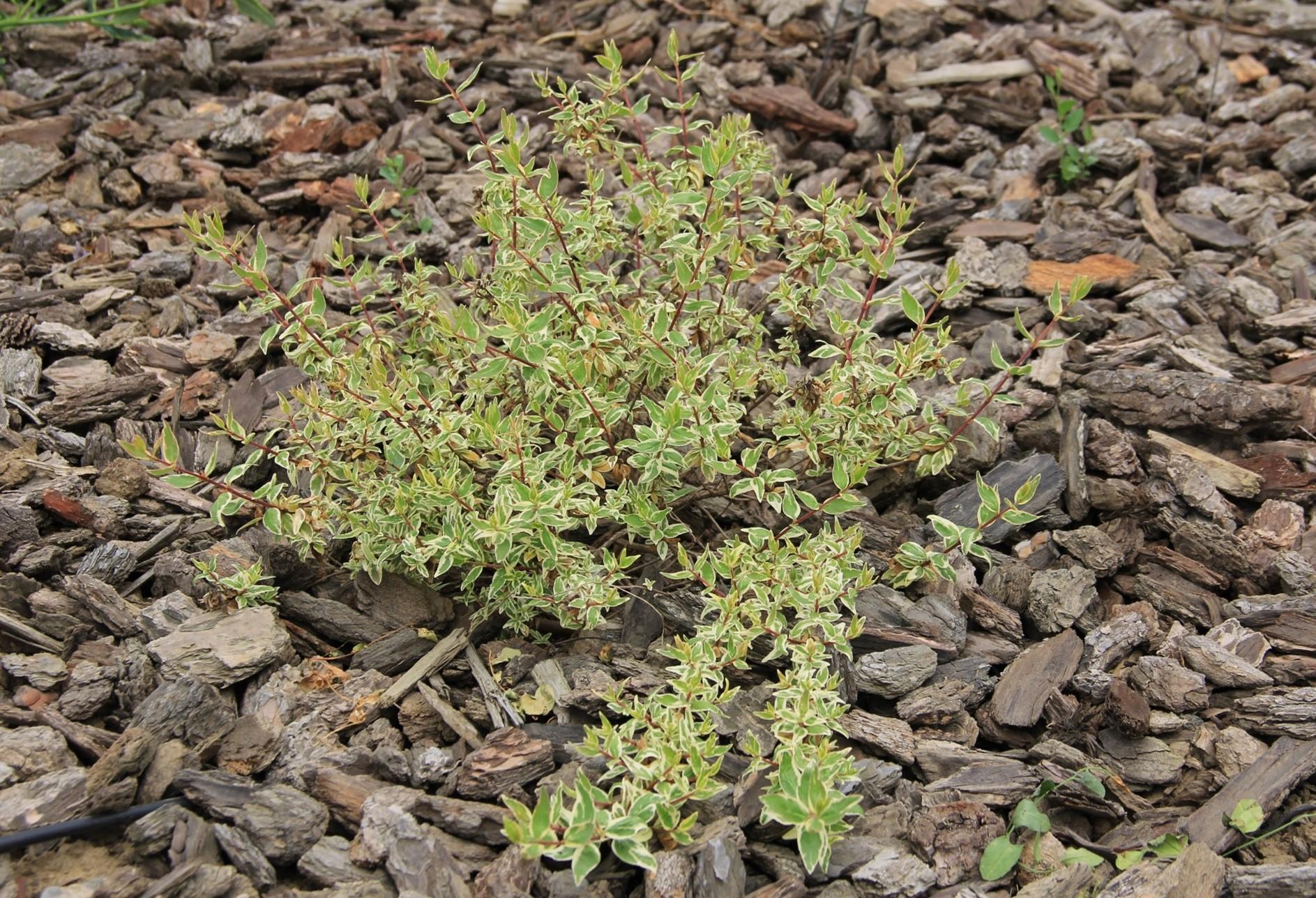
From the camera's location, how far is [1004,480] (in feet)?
11.7

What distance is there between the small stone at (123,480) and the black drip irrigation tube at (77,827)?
4.20ft

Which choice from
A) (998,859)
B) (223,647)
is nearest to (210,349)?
(223,647)

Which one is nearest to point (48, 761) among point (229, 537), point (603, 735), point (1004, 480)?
point (229, 537)

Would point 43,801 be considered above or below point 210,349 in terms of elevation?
below

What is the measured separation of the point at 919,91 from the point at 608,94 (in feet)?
8.91

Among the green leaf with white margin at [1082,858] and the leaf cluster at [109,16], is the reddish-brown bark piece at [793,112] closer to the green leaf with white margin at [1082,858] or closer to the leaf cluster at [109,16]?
the leaf cluster at [109,16]

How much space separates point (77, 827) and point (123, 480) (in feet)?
4.54

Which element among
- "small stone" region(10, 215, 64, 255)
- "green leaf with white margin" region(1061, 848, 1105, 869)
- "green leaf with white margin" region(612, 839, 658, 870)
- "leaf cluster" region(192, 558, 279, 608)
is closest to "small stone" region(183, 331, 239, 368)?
"small stone" region(10, 215, 64, 255)

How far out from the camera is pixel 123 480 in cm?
354

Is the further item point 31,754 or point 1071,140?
point 1071,140

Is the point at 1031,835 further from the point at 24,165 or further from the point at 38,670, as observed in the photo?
the point at 24,165

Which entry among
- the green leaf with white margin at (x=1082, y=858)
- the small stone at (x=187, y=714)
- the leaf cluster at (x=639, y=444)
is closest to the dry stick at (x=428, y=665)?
the leaf cluster at (x=639, y=444)

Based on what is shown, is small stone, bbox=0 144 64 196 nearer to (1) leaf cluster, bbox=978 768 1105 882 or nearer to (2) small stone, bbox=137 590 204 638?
(2) small stone, bbox=137 590 204 638

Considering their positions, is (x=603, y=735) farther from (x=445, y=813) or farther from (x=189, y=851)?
(x=189, y=851)
